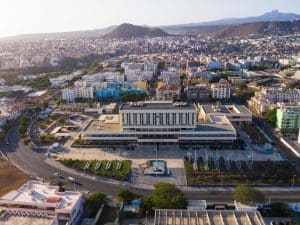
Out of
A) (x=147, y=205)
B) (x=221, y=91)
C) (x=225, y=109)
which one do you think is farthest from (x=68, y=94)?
(x=147, y=205)

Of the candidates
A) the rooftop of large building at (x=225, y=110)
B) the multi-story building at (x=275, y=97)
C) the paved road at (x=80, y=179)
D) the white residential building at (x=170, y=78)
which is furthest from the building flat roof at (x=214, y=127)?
the white residential building at (x=170, y=78)

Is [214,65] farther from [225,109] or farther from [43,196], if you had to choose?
[43,196]

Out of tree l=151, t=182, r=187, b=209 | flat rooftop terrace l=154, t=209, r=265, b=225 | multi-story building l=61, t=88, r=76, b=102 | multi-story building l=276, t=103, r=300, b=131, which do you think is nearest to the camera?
flat rooftop terrace l=154, t=209, r=265, b=225

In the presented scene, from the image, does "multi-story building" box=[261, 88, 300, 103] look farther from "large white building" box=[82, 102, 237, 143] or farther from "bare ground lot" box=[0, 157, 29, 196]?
"bare ground lot" box=[0, 157, 29, 196]

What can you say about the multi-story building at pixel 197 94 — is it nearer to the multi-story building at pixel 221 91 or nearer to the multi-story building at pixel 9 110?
the multi-story building at pixel 221 91

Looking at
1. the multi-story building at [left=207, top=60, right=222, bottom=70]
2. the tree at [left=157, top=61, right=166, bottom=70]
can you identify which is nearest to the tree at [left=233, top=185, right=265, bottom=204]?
the multi-story building at [left=207, top=60, right=222, bottom=70]

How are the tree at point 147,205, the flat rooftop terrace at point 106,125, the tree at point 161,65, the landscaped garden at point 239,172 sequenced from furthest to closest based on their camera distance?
1. the tree at point 161,65
2. the flat rooftop terrace at point 106,125
3. the landscaped garden at point 239,172
4. the tree at point 147,205
